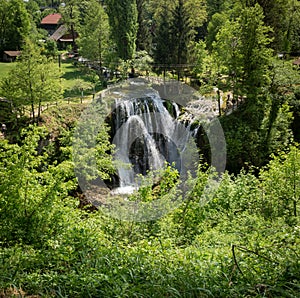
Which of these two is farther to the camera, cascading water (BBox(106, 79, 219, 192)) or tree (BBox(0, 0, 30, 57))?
tree (BBox(0, 0, 30, 57))

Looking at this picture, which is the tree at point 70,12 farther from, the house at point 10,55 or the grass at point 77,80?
the house at point 10,55

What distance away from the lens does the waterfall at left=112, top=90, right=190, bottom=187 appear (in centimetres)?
2045

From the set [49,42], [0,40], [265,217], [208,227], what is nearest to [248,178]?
[265,217]

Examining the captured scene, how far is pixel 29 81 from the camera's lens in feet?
57.8

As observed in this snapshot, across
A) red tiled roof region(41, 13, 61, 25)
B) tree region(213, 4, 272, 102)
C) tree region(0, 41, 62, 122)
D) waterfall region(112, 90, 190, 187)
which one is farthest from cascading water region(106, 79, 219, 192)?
red tiled roof region(41, 13, 61, 25)

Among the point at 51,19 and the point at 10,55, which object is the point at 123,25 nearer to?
the point at 10,55

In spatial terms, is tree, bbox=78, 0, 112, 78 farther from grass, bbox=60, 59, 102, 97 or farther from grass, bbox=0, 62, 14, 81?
grass, bbox=0, 62, 14, 81

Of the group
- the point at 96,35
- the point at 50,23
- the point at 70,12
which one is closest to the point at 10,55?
the point at 70,12

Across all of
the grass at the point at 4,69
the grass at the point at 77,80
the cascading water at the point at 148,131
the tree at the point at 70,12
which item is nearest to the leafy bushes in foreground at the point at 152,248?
the cascading water at the point at 148,131

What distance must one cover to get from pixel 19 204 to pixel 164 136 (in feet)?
48.2

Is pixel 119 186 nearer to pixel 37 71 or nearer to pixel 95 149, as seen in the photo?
pixel 95 149

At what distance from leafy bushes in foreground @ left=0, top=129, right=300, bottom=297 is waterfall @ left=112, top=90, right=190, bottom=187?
34.5 feet

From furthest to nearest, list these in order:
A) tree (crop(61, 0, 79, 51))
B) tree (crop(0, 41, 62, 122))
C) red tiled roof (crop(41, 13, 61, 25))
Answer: red tiled roof (crop(41, 13, 61, 25))
tree (crop(61, 0, 79, 51))
tree (crop(0, 41, 62, 122))

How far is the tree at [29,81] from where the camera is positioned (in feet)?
57.8
